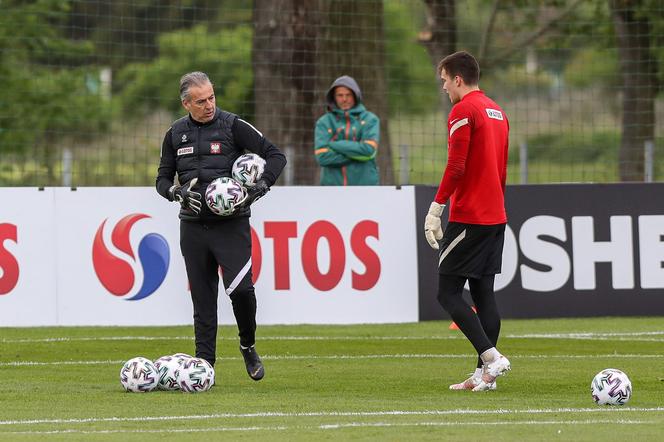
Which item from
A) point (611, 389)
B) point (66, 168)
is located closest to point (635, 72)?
point (66, 168)

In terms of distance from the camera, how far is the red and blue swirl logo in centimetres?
1424

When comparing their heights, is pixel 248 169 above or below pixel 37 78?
below

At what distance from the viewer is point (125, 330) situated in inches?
553

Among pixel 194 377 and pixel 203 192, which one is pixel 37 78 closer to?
pixel 203 192

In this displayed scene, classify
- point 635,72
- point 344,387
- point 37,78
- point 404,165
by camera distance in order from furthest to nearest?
point 37,78
point 635,72
point 404,165
point 344,387

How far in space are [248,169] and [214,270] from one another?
2.50ft

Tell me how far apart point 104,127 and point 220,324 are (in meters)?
27.7

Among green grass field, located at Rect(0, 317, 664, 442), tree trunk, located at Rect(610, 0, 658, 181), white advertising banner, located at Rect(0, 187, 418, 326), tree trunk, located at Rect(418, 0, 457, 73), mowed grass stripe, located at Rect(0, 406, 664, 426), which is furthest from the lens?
tree trunk, located at Rect(418, 0, 457, 73)

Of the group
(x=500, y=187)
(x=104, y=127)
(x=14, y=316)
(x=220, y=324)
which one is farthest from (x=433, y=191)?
(x=104, y=127)

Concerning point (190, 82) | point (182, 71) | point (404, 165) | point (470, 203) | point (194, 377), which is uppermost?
point (182, 71)

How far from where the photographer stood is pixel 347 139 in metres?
Result: 15.1

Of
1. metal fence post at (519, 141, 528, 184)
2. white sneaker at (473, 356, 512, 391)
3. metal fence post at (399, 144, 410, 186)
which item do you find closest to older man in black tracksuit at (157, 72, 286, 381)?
white sneaker at (473, 356, 512, 391)

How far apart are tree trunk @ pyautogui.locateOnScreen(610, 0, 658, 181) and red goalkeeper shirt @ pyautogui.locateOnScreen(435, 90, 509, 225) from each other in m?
10.4

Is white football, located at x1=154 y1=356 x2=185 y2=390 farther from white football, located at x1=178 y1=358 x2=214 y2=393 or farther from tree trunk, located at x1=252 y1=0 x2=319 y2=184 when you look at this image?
tree trunk, located at x1=252 y1=0 x2=319 y2=184
